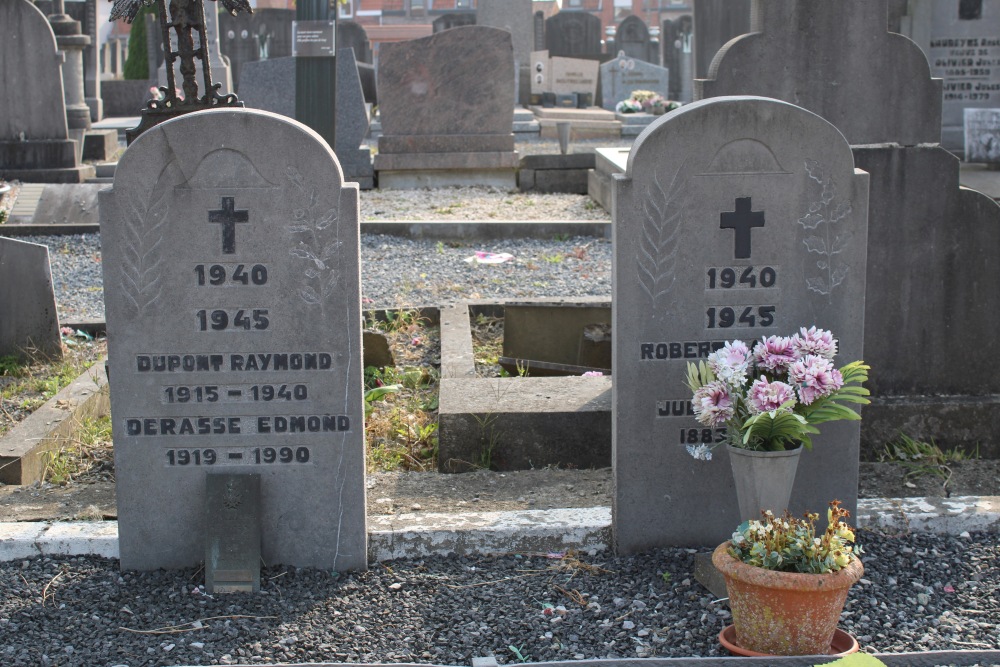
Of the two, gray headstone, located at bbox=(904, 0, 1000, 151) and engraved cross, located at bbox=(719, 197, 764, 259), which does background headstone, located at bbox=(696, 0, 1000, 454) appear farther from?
gray headstone, located at bbox=(904, 0, 1000, 151)

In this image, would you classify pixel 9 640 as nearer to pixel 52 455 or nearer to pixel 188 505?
pixel 188 505

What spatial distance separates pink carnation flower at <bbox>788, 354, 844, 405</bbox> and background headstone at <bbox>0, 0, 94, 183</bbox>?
36.7 ft

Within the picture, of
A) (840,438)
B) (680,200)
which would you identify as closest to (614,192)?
(680,200)

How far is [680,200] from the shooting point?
3.49 meters

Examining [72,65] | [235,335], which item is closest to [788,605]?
[235,335]

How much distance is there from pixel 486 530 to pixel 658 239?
43.2 inches

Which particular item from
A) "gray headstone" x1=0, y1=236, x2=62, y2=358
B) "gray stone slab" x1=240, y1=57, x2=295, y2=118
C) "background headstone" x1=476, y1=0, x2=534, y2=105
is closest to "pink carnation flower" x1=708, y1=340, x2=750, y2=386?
"gray headstone" x1=0, y1=236, x2=62, y2=358

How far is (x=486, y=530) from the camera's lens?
3619mm

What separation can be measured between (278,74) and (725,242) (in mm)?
10382

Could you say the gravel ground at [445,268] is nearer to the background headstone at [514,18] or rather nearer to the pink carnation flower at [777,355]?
the pink carnation flower at [777,355]

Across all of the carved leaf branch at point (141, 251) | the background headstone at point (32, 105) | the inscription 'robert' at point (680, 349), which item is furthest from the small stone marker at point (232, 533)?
the background headstone at point (32, 105)

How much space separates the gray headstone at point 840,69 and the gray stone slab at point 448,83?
327 inches

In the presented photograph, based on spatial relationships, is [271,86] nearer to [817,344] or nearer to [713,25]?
[713,25]

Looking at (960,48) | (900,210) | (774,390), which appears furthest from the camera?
(960,48)
